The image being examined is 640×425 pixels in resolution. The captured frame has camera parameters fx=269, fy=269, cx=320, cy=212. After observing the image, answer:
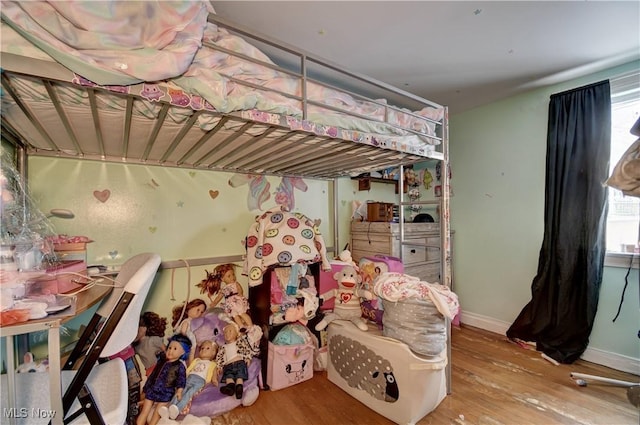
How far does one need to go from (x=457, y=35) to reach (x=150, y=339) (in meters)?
2.84

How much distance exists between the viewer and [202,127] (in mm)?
1170

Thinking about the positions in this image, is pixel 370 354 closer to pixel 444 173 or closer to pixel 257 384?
pixel 257 384

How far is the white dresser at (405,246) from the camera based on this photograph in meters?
2.53

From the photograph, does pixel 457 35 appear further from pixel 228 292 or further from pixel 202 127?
pixel 228 292

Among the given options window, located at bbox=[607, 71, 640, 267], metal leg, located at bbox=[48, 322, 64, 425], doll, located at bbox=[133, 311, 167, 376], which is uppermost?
window, located at bbox=[607, 71, 640, 267]

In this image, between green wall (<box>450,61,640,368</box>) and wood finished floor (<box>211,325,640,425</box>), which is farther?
green wall (<box>450,61,640,368</box>)

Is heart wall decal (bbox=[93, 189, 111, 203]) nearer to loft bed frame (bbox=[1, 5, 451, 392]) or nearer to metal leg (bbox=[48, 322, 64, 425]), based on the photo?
loft bed frame (bbox=[1, 5, 451, 392])

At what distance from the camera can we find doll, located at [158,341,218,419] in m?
1.48

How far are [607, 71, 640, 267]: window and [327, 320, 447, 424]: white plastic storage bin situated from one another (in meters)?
1.83

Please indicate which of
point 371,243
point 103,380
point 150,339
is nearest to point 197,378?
point 150,339

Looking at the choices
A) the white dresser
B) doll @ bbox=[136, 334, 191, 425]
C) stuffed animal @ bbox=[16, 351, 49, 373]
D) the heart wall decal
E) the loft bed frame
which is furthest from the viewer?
the white dresser

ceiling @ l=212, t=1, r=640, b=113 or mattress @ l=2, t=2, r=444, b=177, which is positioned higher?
ceiling @ l=212, t=1, r=640, b=113

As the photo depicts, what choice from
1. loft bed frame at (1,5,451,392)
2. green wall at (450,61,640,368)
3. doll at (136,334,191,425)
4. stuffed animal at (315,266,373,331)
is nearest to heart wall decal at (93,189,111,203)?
loft bed frame at (1,5,451,392)

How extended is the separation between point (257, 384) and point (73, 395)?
1.15 meters
